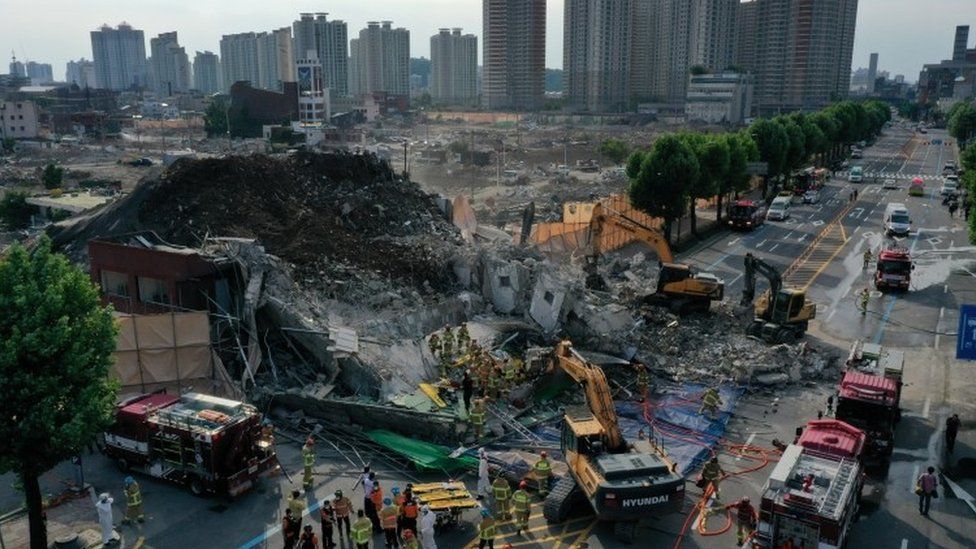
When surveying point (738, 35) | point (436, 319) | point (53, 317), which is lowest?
point (436, 319)

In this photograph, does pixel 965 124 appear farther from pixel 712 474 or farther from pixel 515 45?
pixel 515 45

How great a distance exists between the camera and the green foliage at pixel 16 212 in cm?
5566

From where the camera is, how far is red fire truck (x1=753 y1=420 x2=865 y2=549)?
13.7m

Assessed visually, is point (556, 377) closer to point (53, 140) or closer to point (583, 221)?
point (583, 221)

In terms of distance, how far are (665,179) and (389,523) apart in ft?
105

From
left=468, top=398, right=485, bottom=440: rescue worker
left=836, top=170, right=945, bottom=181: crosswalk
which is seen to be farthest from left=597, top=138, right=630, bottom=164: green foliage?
left=468, top=398, right=485, bottom=440: rescue worker

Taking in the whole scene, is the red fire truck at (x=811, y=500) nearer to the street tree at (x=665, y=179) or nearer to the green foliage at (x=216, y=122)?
the street tree at (x=665, y=179)

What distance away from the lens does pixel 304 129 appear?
377ft

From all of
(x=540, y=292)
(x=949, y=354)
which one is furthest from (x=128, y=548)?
(x=949, y=354)

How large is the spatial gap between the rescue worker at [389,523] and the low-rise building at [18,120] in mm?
131968

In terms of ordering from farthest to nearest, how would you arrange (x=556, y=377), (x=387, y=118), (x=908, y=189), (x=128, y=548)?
(x=387, y=118) → (x=908, y=189) → (x=556, y=377) → (x=128, y=548)

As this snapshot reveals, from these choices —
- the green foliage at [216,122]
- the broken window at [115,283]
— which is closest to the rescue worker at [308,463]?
the broken window at [115,283]

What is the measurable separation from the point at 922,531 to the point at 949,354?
538 inches

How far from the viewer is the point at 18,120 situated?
4904 inches
